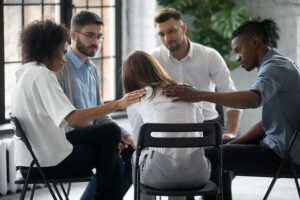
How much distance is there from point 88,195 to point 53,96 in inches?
40.2

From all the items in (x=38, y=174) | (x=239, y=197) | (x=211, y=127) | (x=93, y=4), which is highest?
(x=93, y=4)

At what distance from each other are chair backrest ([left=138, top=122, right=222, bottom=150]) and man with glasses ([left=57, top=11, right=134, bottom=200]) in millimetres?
764

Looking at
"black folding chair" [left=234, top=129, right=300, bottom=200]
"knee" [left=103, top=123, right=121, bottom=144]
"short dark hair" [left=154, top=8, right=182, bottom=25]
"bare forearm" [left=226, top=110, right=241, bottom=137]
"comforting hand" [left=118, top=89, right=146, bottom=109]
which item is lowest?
"black folding chair" [left=234, top=129, right=300, bottom=200]

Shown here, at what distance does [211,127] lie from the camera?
2855 millimetres

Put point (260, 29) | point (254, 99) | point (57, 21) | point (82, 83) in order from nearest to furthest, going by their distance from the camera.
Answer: point (254, 99) → point (260, 29) → point (82, 83) → point (57, 21)

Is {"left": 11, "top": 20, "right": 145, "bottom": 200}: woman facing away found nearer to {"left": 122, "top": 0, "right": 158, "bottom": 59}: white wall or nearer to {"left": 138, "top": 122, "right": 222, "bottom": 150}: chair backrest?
{"left": 138, "top": 122, "right": 222, "bottom": 150}: chair backrest

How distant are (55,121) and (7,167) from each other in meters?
2.06

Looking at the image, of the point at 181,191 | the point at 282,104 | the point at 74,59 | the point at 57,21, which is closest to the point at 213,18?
the point at 57,21

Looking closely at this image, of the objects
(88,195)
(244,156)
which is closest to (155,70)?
(244,156)

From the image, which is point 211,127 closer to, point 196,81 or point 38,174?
point 38,174

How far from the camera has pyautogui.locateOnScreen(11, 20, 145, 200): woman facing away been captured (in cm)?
289

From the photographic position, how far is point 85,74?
3.72 meters

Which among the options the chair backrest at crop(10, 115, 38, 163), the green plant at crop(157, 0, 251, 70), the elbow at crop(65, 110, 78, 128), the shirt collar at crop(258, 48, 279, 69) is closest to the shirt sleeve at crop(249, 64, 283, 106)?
the shirt collar at crop(258, 48, 279, 69)

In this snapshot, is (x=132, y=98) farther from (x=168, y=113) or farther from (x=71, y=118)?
(x=71, y=118)
